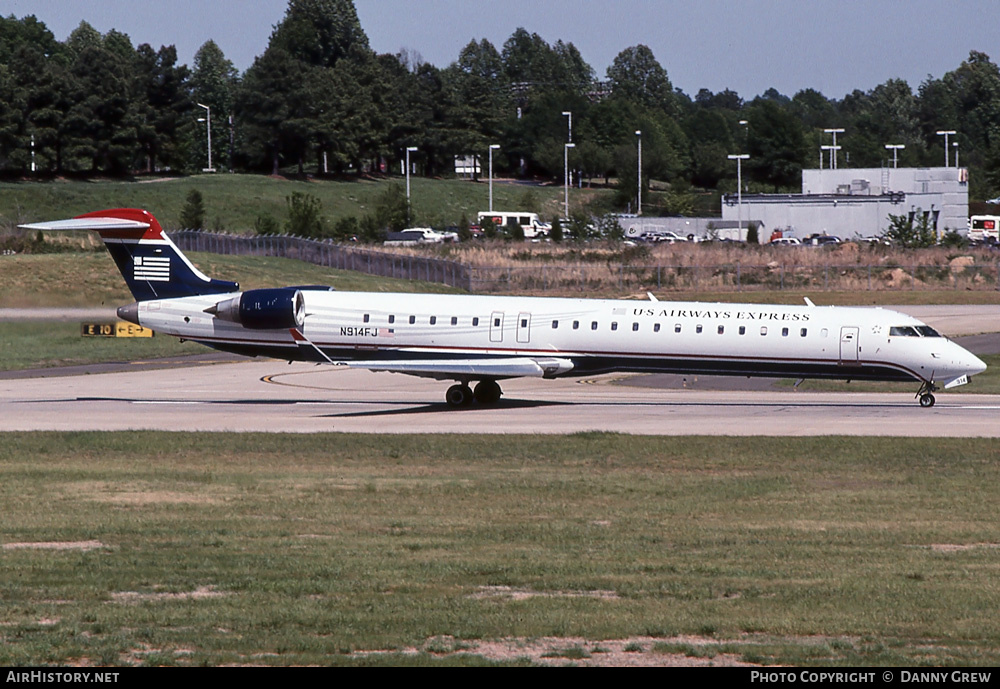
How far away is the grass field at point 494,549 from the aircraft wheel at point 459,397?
7654mm

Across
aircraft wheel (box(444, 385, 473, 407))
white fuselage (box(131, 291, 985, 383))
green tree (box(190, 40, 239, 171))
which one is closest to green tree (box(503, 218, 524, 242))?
green tree (box(190, 40, 239, 171))

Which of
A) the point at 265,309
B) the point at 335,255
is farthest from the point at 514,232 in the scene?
the point at 265,309

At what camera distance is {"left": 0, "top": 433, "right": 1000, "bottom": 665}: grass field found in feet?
36.3

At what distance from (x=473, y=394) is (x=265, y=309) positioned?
600 cm

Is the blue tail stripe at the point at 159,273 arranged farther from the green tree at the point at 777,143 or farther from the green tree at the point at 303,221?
the green tree at the point at 777,143

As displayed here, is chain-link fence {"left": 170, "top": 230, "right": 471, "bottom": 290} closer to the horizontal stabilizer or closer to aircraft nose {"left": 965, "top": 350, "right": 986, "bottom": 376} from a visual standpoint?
the horizontal stabilizer

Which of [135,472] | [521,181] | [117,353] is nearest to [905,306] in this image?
[117,353]

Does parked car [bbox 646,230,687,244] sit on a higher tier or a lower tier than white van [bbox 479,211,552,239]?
lower

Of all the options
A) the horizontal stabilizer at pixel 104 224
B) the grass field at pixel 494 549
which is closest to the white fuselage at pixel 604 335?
the horizontal stabilizer at pixel 104 224

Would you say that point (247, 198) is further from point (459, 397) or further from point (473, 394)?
point (459, 397)

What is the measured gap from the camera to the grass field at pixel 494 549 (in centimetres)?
1108

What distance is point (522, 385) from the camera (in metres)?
40.5

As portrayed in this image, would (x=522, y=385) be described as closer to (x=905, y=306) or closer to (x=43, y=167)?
(x=905, y=306)

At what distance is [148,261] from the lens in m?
35.2
